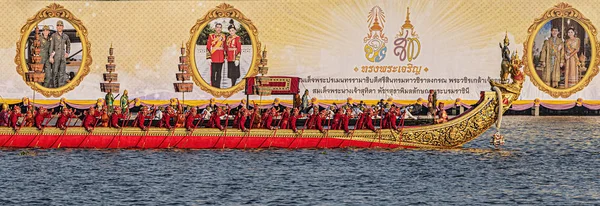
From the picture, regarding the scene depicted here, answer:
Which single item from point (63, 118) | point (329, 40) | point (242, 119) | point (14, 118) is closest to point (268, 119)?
point (242, 119)

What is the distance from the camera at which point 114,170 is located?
50.5 m

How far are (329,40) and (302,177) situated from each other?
3418cm

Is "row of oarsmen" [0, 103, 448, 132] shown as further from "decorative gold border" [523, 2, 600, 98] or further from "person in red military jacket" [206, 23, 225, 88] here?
"decorative gold border" [523, 2, 600, 98]

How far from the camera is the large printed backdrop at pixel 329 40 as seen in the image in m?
81.7

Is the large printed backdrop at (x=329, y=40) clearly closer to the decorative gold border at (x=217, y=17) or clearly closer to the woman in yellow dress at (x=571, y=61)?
the decorative gold border at (x=217, y=17)

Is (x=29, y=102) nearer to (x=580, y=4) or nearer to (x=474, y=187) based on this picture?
(x=580, y=4)

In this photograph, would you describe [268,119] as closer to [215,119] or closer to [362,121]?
[215,119]

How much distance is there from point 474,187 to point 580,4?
39017 millimetres

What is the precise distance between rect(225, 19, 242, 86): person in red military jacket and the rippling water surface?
24.1 m

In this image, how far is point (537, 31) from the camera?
8262 centimetres

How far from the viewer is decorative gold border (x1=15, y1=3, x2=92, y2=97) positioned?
82.2m

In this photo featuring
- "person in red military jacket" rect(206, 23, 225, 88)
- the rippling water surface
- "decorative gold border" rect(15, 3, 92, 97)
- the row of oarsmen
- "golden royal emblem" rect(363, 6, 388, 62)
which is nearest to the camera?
the rippling water surface

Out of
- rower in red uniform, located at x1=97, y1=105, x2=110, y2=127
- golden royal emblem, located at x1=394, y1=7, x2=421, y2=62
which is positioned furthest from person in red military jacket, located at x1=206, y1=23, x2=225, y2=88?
rower in red uniform, located at x1=97, y1=105, x2=110, y2=127

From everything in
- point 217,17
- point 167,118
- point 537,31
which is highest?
point 217,17
